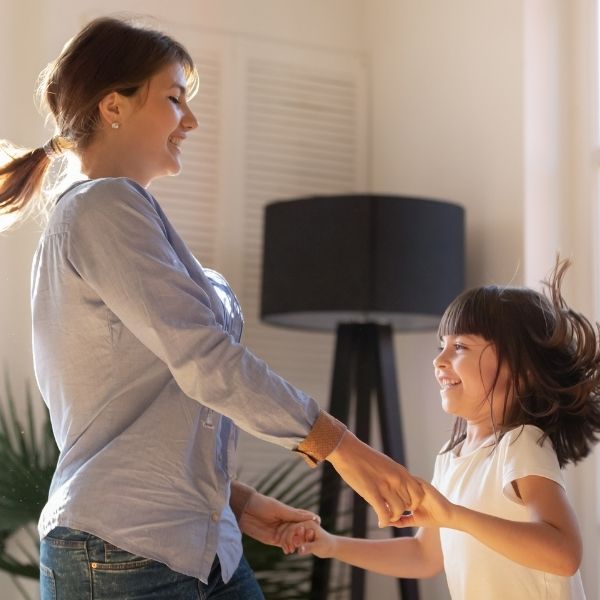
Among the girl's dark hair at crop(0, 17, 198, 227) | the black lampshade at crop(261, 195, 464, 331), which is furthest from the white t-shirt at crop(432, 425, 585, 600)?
the black lampshade at crop(261, 195, 464, 331)

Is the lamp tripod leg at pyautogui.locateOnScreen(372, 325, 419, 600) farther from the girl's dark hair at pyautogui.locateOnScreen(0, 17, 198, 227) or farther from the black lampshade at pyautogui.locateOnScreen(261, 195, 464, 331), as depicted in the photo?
the girl's dark hair at pyautogui.locateOnScreen(0, 17, 198, 227)

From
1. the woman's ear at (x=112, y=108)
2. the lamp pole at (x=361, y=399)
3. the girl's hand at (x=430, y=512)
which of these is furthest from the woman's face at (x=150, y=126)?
the lamp pole at (x=361, y=399)

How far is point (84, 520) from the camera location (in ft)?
4.63

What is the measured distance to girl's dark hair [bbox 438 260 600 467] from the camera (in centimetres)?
191

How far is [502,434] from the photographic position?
189 cm

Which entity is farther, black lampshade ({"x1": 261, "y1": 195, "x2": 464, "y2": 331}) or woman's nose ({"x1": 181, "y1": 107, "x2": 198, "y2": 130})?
black lampshade ({"x1": 261, "y1": 195, "x2": 464, "y2": 331})

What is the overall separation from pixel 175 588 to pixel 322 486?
5.30 ft

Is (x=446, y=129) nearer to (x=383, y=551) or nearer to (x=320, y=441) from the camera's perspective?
(x=383, y=551)

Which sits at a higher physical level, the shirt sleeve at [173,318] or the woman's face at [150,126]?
the woman's face at [150,126]

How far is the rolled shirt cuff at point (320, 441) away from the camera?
4.71 ft

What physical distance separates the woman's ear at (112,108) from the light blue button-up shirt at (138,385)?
0.50ft

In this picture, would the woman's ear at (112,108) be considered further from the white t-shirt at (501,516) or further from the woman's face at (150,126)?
the white t-shirt at (501,516)

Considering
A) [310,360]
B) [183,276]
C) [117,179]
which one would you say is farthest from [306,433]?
[310,360]

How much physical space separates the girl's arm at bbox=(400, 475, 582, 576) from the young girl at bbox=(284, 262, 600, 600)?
0.06 ft
